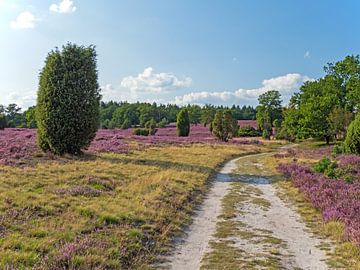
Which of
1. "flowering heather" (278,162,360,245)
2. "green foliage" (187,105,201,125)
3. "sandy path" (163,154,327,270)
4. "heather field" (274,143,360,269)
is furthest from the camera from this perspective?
"green foliage" (187,105,201,125)

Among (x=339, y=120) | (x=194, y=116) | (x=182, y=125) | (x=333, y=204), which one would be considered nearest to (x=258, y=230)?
(x=333, y=204)

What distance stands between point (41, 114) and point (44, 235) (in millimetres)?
16677

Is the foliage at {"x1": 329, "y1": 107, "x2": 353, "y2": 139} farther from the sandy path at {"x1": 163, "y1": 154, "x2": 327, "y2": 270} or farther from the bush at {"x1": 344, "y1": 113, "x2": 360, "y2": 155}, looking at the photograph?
the sandy path at {"x1": 163, "y1": 154, "x2": 327, "y2": 270}

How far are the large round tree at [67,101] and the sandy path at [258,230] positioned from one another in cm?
1182

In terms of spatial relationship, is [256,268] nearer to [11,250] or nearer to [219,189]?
[11,250]

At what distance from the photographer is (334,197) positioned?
1191 centimetres

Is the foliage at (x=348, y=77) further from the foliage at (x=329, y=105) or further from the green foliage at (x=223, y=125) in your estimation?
the green foliage at (x=223, y=125)

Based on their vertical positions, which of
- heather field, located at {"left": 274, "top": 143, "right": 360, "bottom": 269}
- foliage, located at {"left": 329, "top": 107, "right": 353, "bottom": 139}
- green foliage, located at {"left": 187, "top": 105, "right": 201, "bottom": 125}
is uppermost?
green foliage, located at {"left": 187, "top": 105, "right": 201, "bottom": 125}

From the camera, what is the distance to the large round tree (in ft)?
72.5

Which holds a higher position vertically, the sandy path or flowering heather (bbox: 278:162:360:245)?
flowering heather (bbox: 278:162:360:245)

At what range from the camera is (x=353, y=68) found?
6188 centimetres

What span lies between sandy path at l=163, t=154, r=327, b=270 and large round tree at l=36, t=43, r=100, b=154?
11.8 meters

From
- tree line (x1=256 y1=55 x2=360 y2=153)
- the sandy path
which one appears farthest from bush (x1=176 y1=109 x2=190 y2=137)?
the sandy path

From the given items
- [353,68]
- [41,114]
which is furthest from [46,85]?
[353,68]
